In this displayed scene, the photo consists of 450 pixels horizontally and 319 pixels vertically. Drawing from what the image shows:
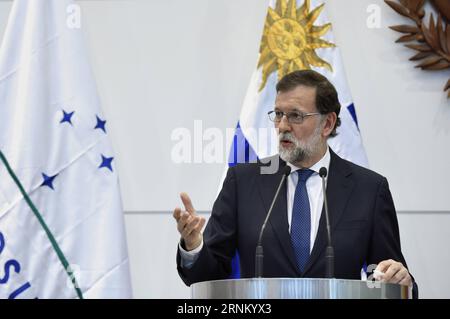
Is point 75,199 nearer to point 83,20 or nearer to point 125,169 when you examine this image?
point 125,169

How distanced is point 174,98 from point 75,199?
2.60 ft

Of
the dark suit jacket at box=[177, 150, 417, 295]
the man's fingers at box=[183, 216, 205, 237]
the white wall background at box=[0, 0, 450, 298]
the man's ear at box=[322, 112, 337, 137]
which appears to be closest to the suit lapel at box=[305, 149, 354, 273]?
the dark suit jacket at box=[177, 150, 417, 295]

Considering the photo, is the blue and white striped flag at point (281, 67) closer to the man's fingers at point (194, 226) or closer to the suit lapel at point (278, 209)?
the suit lapel at point (278, 209)

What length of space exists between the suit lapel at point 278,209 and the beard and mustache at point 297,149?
0.09 metres

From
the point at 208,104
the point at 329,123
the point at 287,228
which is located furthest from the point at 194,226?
the point at 208,104

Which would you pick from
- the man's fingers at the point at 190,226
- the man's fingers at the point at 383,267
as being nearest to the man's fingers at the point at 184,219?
the man's fingers at the point at 190,226

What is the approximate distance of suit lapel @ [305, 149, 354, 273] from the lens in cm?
309

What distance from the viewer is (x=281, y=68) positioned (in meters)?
4.10

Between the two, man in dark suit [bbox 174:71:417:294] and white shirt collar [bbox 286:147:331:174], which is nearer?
man in dark suit [bbox 174:71:417:294]

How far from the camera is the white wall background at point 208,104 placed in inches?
168

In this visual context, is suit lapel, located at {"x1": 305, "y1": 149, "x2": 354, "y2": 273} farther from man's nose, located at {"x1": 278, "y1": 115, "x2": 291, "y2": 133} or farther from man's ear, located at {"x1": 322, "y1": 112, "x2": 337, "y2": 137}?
man's nose, located at {"x1": 278, "y1": 115, "x2": 291, "y2": 133}

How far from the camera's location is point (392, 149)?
4.29m

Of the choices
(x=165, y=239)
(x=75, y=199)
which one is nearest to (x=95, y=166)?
(x=75, y=199)

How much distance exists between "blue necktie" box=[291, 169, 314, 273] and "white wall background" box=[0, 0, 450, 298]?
1101 millimetres
